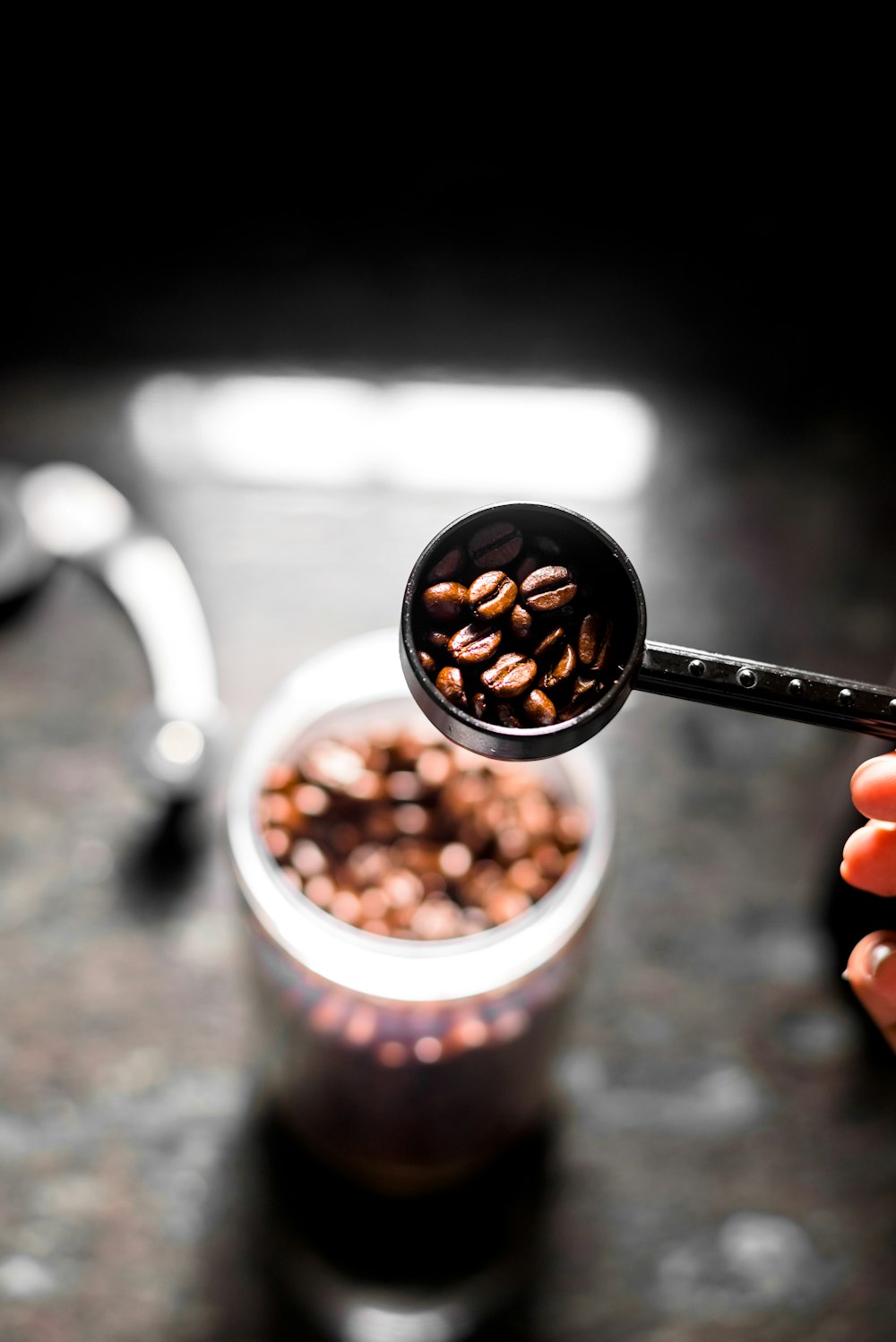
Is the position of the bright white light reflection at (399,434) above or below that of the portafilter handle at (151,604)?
above

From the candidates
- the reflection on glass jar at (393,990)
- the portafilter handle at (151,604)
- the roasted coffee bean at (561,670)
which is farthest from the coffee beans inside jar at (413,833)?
the roasted coffee bean at (561,670)

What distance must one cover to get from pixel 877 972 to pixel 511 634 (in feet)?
0.66

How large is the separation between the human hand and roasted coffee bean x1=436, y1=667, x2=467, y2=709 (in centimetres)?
15

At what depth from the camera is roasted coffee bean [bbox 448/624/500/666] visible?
46cm

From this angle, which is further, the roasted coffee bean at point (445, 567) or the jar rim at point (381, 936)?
the jar rim at point (381, 936)

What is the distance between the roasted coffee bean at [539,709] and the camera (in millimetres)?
451

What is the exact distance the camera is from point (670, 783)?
0.84m

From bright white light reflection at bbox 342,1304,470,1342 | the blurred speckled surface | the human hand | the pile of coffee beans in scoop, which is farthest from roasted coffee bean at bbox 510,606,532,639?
bright white light reflection at bbox 342,1304,470,1342

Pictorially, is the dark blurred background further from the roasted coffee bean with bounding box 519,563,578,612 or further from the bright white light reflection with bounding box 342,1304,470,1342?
the roasted coffee bean with bounding box 519,563,578,612

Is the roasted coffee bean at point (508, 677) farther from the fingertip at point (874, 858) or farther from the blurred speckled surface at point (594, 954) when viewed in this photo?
the blurred speckled surface at point (594, 954)

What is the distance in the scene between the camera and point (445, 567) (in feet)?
1.52

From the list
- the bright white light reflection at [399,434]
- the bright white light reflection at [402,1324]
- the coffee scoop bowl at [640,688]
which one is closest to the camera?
the coffee scoop bowl at [640,688]

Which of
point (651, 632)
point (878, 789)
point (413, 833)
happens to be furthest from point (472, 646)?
point (651, 632)

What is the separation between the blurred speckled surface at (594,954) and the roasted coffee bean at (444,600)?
33 cm
